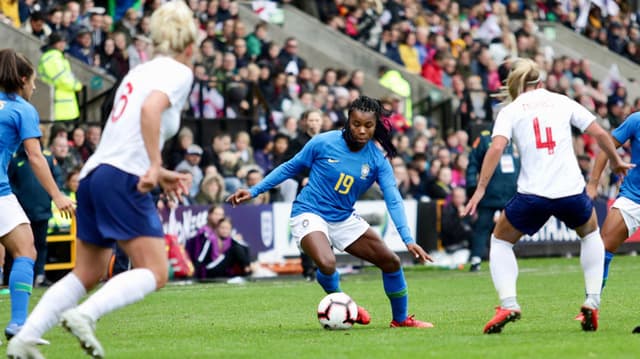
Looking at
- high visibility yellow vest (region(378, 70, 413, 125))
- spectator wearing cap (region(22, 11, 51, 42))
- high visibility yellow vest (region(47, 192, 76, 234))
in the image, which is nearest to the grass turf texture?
high visibility yellow vest (region(47, 192, 76, 234))

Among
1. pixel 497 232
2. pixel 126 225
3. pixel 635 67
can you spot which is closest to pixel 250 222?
pixel 497 232

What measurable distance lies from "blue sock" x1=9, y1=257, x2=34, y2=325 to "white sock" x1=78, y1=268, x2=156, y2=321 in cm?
240

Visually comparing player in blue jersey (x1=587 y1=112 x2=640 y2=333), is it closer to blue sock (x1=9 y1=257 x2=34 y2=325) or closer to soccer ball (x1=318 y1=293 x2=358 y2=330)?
soccer ball (x1=318 y1=293 x2=358 y2=330)

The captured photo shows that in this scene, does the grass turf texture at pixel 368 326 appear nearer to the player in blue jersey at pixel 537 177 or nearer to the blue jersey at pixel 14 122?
the player in blue jersey at pixel 537 177

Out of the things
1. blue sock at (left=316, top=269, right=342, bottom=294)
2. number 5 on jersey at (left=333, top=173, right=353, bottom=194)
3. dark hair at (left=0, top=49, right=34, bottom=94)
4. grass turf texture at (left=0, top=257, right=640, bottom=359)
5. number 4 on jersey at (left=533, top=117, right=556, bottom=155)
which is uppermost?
dark hair at (left=0, top=49, right=34, bottom=94)

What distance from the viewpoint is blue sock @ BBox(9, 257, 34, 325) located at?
10.7 metres

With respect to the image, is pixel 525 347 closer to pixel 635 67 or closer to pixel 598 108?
pixel 598 108

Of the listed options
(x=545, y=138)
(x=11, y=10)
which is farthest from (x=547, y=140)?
(x=11, y=10)

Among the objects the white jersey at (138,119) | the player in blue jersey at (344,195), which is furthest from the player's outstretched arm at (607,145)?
the white jersey at (138,119)

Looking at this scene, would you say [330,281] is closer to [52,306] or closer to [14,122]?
[14,122]

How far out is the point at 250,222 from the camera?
20562mm

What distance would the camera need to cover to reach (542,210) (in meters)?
10.5

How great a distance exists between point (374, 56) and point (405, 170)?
657 centimetres

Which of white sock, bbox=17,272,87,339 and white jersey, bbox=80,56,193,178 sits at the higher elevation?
white jersey, bbox=80,56,193,178
